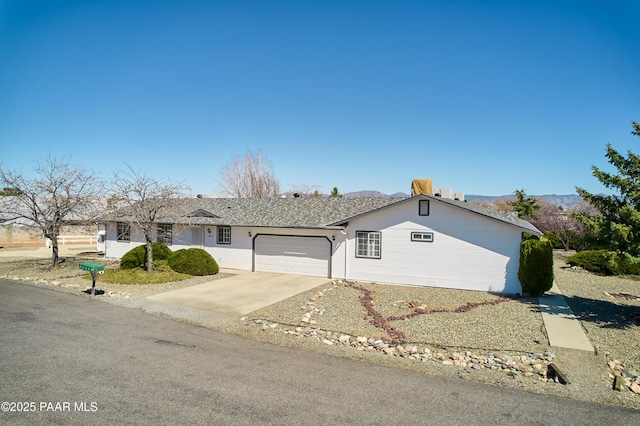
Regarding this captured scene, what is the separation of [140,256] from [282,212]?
7903 mm

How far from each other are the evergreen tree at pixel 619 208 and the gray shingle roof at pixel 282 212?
7.05m

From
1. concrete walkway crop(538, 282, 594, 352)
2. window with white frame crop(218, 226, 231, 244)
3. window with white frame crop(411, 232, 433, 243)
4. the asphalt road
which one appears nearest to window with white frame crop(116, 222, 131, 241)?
window with white frame crop(218, 226, 231, 244)

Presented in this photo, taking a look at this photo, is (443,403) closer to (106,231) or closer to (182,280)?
(182,280)

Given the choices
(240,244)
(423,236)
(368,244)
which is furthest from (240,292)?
(423,236)

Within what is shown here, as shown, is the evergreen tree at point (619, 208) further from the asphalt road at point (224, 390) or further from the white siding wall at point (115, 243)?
the white siding wall at point (115, 243)

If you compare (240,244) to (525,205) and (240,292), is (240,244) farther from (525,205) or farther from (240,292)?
(525,205)

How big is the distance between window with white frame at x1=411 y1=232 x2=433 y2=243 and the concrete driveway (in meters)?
4.62

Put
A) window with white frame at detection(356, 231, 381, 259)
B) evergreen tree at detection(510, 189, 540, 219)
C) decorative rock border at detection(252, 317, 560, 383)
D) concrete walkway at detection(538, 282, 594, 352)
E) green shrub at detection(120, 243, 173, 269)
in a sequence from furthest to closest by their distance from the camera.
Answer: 1. evergreen tree at detection(510, 189, 540, 219)
2. green shrub at detection(120, 243, 173, 269)
3. window with white frame at detection(356, 231, 381, 259)
4. concrete walkway at detection(538, 282, 594, 352)
5. decorative rock border at detection(252, 317, 560, 383)

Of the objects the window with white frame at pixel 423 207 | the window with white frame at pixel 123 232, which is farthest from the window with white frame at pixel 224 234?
the window with white frame at pixel 423 207

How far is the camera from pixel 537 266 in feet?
48.1

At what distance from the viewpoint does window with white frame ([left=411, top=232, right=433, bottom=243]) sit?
16712mm

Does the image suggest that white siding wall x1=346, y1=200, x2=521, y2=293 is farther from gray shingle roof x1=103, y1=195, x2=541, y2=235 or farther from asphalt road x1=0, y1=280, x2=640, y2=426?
asphalt road x1=0, y1=280, x2=640, y2=426

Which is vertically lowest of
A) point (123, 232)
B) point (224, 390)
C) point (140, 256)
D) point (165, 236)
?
point (224, 390)

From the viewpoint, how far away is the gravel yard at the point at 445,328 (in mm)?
7590
